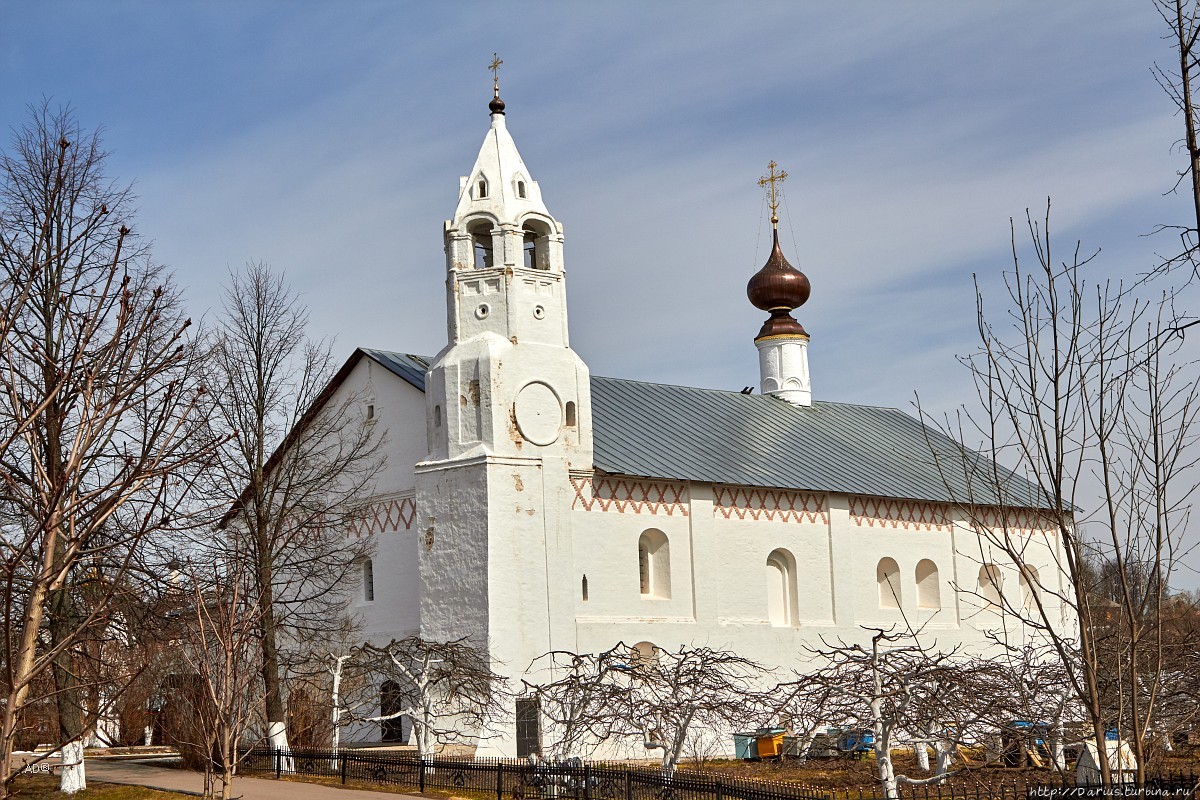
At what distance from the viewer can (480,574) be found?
26.9 meters

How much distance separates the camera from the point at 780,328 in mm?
41594

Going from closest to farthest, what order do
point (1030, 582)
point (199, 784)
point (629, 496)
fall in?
point (1030, 582) → point (199, 784) → point (629, 496)

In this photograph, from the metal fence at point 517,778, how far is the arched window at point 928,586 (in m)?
13.5

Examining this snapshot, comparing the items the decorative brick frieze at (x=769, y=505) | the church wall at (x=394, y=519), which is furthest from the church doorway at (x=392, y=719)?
the decorative brick frieze at (x=769, y=505)

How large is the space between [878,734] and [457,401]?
549 inches

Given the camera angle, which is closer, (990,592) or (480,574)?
(480,574)

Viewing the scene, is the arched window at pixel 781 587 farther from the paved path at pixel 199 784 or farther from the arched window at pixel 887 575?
the paved path at pixel 199 784

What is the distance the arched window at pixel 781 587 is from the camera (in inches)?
1266

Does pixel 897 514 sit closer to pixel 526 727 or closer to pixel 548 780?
pixel 526 727

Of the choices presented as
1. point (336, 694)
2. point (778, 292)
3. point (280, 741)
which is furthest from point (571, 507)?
point (778, 292)

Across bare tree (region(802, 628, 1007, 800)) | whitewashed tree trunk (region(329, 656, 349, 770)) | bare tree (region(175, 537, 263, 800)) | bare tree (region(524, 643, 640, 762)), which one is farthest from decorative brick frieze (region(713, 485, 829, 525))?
bare tree (region(802, 628, 1007, 800))

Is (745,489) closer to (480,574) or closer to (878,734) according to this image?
(480,574)

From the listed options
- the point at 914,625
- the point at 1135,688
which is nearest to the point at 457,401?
the point at 914,625

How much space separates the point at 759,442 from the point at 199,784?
1714cm
